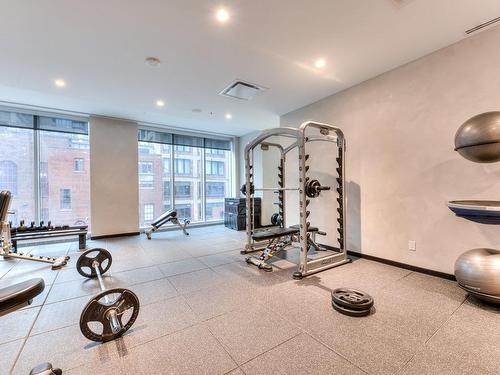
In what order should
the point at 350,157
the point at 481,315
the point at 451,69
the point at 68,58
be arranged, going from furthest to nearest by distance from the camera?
1. the point at 350,157
2. the point at 68,58
3. the point at 451,69
4. the point at 481,315

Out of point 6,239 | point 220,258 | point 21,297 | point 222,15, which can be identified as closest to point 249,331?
point 21,297

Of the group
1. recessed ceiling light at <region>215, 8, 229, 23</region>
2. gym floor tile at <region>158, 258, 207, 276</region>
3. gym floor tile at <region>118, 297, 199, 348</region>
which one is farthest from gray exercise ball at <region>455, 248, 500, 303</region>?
recessed ceiling light at <region>215, 8, 229, 23</region>

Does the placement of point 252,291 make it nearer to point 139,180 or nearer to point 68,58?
point 68,58

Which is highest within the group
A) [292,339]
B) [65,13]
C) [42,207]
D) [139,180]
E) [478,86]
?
[65,13]

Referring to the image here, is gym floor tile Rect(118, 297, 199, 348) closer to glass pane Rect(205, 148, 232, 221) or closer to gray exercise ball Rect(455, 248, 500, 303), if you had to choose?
gray exercise ball Rect(455, 248, 500, 303)

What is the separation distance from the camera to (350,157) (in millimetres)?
3932

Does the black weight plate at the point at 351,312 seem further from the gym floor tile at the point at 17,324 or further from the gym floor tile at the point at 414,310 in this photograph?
the gym floor tile at the point at 17,324

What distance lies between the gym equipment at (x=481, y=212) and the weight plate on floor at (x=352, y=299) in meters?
0.97

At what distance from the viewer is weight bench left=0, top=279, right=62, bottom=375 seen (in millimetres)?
1209

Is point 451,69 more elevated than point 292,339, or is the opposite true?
point 451,69

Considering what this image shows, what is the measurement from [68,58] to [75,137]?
3.11 metres

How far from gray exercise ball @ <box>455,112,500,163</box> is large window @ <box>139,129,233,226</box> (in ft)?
21.0

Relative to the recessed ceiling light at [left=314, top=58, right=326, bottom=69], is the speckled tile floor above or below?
below

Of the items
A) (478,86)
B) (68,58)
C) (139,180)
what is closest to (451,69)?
(478,86)
